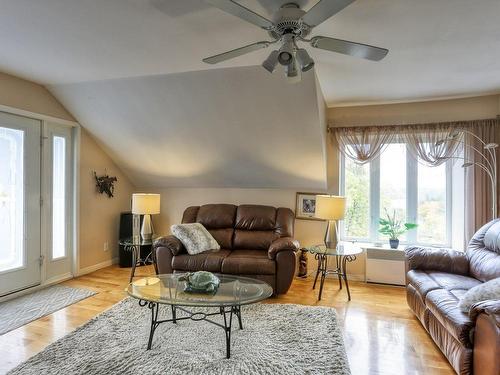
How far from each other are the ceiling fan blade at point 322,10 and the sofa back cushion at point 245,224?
9.20 ft

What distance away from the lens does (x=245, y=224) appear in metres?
4.21

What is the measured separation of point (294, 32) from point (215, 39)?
86 cm

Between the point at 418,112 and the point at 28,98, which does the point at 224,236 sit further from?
the point at 418,112

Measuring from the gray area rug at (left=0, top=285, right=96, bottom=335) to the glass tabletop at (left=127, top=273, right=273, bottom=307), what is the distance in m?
1.21

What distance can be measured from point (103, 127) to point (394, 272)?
14.1 feet

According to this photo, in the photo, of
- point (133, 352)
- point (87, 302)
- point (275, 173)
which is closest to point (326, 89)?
point (275, 173)

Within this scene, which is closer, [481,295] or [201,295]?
[481,295]

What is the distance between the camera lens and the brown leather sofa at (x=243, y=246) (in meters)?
3.40

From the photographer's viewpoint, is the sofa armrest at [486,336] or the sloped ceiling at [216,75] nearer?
the sofa armrest at [486,336]

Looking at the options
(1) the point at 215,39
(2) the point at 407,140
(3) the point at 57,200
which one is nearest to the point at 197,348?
(1) the point at 215,39

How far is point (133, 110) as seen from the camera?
383 centimetres

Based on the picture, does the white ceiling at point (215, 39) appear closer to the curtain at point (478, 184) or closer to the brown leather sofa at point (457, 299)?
the curtain at point (478, 184)

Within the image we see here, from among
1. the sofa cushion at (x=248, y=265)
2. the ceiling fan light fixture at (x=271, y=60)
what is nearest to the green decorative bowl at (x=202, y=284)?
the sofa cushion at (x=248, y=265)

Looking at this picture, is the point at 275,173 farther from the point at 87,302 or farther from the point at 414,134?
the point at 87,302
